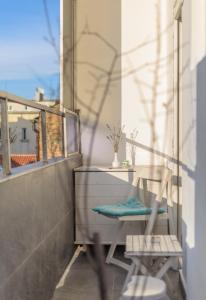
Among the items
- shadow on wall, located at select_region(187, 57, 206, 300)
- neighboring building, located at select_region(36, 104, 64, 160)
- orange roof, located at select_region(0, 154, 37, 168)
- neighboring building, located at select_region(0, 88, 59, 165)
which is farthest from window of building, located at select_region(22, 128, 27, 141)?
shadow on wall, located at select_region(187, 57, 206, 300)

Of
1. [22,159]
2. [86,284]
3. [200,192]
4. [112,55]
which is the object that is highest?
[112,55]

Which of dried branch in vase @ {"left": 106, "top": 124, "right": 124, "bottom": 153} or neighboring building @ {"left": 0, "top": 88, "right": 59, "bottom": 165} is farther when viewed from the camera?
dried branch in vase @ {"left": 106, "top": 124, "right": 124, "bottom": 153}

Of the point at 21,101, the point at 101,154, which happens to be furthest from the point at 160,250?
the point at 101,154

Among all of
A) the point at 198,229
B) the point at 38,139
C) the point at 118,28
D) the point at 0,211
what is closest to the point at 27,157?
the point at 38,139

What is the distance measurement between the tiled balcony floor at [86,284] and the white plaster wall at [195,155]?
1.96 feet

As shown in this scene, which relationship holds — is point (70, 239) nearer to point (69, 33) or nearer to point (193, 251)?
point (193, 251)

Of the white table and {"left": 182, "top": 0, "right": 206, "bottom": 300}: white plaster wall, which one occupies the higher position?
{"left": 182, "top": 0, "right": 206, "bottom": 300}: white plaster wall

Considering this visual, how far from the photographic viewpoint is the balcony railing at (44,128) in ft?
7.53

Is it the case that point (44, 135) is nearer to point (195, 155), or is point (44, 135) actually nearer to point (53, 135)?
point (53, 135)

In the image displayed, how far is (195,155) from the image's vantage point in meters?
2.52

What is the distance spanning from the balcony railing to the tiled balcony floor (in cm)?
109

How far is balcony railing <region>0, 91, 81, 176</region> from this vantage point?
7.53ft

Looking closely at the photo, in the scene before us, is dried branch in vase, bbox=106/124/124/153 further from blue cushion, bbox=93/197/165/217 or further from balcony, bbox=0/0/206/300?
blue cushion, bbox=93/197/165/217

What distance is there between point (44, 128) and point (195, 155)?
4.19 feet
